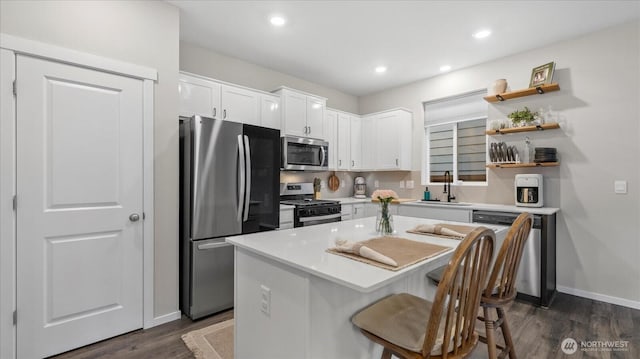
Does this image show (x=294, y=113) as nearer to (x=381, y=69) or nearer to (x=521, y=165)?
(x=381, y=69)

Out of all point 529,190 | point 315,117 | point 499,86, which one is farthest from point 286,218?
point 499,86

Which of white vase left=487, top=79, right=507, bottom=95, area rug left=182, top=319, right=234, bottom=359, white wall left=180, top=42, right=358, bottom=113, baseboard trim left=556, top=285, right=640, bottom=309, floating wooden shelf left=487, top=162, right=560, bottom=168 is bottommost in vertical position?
area rug left=182, top=319, right=234, bottom=359

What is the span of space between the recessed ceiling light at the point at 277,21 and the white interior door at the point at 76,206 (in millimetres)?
1368

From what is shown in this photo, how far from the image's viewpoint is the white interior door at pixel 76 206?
6.56 ft

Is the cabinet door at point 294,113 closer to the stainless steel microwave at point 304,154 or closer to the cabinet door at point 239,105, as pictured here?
the stainless steel microwave at point 304,154

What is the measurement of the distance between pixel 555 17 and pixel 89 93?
409 cm

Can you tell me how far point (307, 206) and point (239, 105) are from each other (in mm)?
1427

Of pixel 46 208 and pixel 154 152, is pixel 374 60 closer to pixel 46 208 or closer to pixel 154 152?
pixel 154 152

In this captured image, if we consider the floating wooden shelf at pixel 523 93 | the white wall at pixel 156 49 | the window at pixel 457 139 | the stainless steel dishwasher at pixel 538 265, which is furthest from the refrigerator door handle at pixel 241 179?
the floating wooden shelf at pixel 523 93

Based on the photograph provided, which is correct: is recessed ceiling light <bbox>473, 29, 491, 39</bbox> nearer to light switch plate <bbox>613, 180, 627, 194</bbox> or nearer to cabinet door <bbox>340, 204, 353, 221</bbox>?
light switch plate <bbox>613, 180, 627, 194</bbox>

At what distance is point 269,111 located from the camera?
3734 millimetres

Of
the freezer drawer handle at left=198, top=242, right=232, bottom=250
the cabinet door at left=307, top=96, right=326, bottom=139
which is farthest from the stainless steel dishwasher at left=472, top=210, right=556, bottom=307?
the freezer drawer handle at left=198, top=242, right=232, bottom=250

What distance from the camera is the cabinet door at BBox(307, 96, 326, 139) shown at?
4.13 meters

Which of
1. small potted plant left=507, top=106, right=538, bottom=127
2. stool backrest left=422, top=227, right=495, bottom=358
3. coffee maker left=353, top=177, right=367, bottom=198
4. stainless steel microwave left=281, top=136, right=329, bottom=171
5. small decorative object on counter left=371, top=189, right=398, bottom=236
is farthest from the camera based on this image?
coffee maker left=353, top=177, right=367, bottom=198
